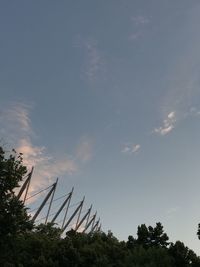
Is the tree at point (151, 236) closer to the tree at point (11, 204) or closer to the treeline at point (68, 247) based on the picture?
the treeline at point (68, 247)

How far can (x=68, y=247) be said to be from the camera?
5850 cm

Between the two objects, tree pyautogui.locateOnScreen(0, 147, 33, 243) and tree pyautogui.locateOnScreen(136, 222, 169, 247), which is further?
tree pyautogui.locateOnScreen(136, 222, 169, 247)

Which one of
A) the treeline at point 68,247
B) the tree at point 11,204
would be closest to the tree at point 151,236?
the treeline at point 68,247

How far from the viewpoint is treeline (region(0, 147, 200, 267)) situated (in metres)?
37.7

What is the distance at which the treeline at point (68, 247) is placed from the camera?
37656 millimetres

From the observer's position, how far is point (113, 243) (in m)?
67.2

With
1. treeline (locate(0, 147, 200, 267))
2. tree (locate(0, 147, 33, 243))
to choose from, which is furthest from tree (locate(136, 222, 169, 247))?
tree (locate(0, 147, 33, 243))

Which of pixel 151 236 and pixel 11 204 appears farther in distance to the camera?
pixel 151 236

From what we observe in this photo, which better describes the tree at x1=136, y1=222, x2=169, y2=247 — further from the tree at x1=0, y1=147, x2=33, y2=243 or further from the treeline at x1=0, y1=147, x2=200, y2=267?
the tree at x1=0, y1=147, x2=33, y2=243

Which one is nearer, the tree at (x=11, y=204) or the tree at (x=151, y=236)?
the tree at (x=11, y=204)

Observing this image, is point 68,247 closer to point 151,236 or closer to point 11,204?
point 151,236

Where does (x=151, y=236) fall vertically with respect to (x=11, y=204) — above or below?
above

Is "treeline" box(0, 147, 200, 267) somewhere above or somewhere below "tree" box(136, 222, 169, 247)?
below

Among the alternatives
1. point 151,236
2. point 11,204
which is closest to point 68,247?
point 151,236
